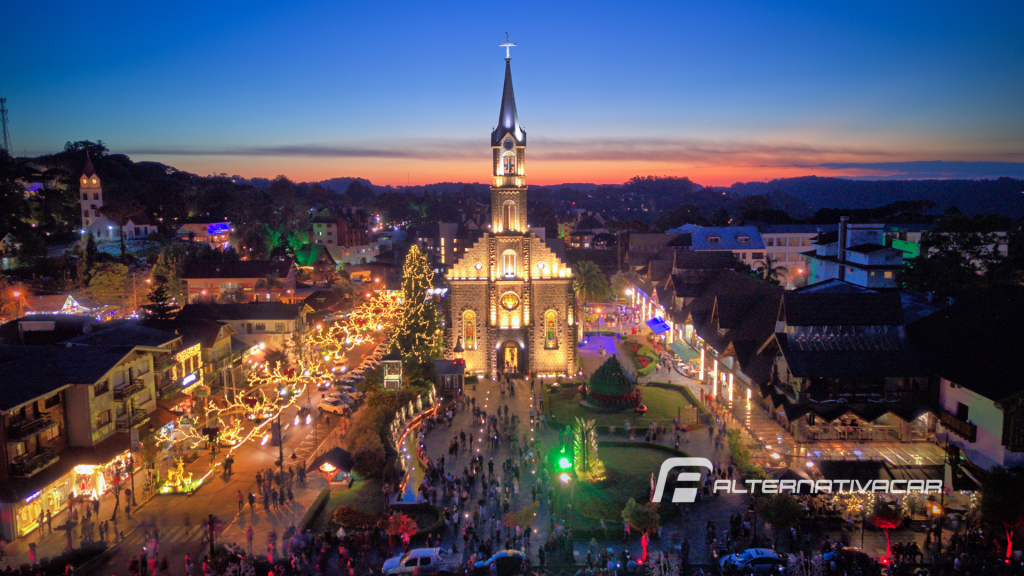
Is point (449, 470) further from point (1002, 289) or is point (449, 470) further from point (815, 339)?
point (1002, 289)

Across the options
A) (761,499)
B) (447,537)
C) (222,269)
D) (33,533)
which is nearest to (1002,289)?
(761,499)

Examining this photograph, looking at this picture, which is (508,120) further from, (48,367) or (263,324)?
(48,367)

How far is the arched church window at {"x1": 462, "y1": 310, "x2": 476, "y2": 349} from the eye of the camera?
163 ft

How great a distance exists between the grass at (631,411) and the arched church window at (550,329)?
5.59m

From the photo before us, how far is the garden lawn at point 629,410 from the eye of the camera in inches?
1481

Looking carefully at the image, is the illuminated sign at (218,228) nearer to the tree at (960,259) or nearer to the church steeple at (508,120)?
the church steeple at (508,120)

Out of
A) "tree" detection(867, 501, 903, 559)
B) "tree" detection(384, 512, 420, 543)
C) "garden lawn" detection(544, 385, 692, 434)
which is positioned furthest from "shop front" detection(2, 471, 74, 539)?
"tree" detection(867, 501, 903, 559)

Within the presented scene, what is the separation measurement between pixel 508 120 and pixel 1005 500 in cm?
3813

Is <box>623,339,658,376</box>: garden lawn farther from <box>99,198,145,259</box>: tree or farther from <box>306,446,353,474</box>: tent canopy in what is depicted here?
<box>99,198,145,259</box>: tree

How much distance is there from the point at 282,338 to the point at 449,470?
76.1 feet

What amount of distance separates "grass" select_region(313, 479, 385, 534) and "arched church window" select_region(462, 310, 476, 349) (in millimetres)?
20374

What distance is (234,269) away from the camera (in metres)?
71.3

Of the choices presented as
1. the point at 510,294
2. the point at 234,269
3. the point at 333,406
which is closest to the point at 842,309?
the point at 510,294

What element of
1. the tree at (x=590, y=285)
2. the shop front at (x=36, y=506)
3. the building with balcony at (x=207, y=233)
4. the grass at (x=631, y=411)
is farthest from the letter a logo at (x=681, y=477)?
the building with balcony at (x=207, y=233)
